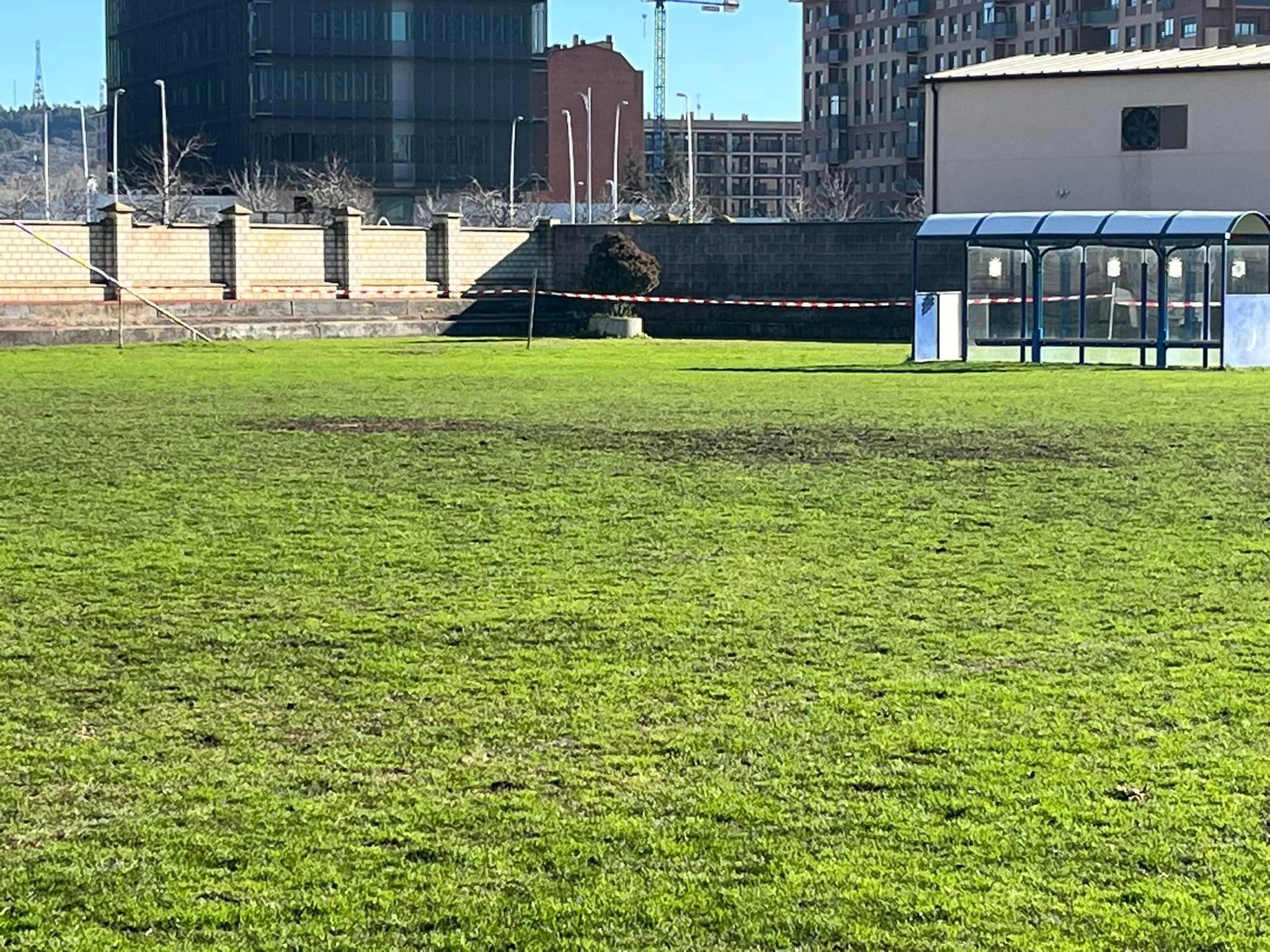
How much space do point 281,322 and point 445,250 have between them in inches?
325

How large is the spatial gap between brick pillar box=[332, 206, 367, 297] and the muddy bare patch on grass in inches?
1239

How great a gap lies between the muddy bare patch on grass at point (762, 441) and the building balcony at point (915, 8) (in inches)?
4866

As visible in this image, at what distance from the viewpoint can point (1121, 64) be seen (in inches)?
1981

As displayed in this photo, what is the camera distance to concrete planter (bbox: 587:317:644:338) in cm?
4806

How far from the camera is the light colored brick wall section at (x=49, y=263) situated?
46906 millimetres

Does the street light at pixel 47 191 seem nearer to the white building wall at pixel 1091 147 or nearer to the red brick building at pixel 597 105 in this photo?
the red brick building at pixel 597 105

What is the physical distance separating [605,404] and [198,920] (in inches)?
752

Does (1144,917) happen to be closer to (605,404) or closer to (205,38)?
(605,404)

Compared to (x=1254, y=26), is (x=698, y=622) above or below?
below

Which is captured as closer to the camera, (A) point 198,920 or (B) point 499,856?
(A) point 198,920

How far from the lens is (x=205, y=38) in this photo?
380ft

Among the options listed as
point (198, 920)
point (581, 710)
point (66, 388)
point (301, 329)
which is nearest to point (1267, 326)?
point (66, 388)

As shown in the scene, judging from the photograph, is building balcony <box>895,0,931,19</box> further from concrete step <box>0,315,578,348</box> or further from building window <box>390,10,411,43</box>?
concrete step <box>0,315,578,348</box>

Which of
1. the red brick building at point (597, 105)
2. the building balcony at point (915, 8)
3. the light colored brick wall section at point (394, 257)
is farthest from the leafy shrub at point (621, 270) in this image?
the red brick building at point (597, 105)
